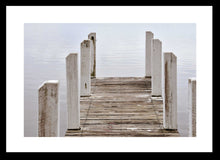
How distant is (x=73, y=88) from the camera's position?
4.39m

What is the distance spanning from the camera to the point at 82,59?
→ 20.2 feet

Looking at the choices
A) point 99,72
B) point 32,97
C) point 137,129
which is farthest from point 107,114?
point 99,72

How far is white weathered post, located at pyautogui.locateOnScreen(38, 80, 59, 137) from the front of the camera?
121 inches

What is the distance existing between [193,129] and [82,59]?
11.0 feet

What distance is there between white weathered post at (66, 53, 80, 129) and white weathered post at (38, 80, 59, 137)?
1250 mm

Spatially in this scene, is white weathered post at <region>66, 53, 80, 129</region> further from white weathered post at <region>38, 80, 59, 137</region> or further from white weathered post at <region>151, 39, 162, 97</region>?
white weathered post at <region>151, 39, 162, 97</region>

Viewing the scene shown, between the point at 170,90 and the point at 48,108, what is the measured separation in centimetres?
184

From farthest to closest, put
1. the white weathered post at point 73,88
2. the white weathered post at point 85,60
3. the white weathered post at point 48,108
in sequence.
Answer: the white weathered post at point 85,60 < the white weathered post at point 73,88 < the white weathered post at point 48,108

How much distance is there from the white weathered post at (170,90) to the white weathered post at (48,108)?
1740mm

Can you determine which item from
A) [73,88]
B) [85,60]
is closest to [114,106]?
[85,60]

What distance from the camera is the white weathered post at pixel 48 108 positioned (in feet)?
10.1

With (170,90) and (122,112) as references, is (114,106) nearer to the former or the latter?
(122,112)

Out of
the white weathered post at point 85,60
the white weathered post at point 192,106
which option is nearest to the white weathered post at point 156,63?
the white weathered post at point 85,60

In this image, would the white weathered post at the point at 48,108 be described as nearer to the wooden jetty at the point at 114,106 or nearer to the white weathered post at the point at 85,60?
the wooden jetty at the point at 114,106
